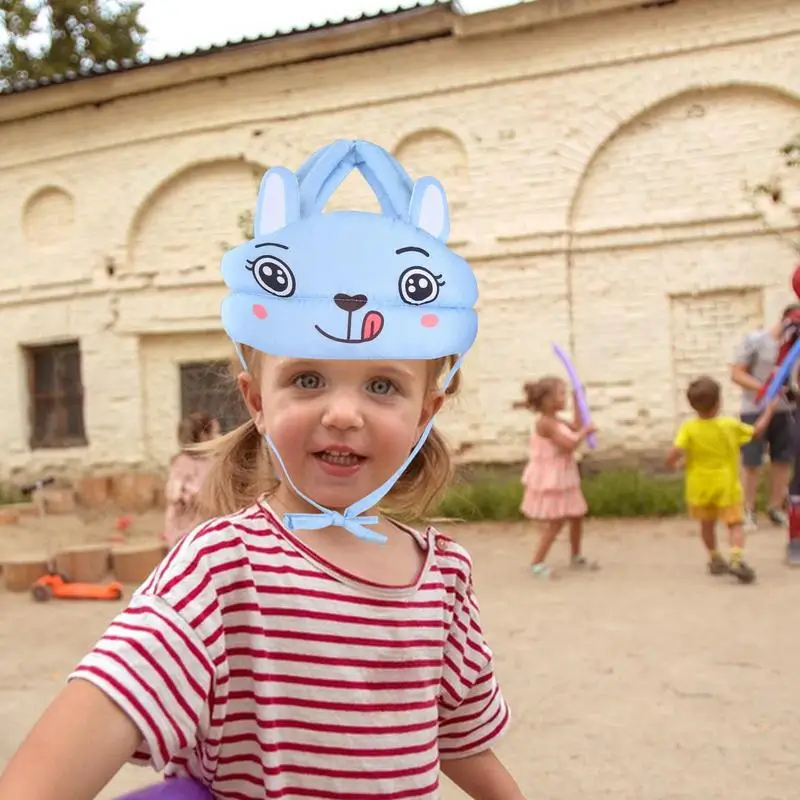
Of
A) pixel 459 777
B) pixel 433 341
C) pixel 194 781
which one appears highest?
pixel 433 341

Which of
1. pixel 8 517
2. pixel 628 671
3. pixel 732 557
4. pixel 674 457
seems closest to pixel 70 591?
pixel 8 517

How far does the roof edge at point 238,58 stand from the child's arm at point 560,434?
5.14 meters

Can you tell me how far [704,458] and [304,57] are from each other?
6753 mm

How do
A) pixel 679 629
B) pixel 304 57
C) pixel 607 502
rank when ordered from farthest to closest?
pixel 304 57 < pixel 607 502 < pixel 679 629

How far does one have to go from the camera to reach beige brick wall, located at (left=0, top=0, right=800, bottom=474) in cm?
887

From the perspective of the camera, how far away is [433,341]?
1.21 meters

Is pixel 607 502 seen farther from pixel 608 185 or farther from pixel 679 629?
pixel 679 629

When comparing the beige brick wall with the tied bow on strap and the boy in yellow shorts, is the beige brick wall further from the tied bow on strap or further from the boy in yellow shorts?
the tied bow on strap

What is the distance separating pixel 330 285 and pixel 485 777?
0.74 m

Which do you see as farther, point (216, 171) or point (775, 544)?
point (216, 171)

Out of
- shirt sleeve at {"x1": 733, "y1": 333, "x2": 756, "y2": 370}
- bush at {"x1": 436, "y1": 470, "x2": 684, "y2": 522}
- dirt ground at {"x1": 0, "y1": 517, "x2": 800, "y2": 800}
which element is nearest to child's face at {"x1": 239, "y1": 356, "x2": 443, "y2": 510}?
dirt ground at {"x1": 0, "y1": 517, "x2": 800, "y2": 800}

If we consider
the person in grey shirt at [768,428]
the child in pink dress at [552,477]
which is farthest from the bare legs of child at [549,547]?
the person in grey shirt at [768,428]

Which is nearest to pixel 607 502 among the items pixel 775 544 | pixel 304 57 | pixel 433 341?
pixel 775 544

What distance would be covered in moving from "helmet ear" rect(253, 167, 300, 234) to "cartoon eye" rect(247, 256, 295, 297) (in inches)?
1.6
